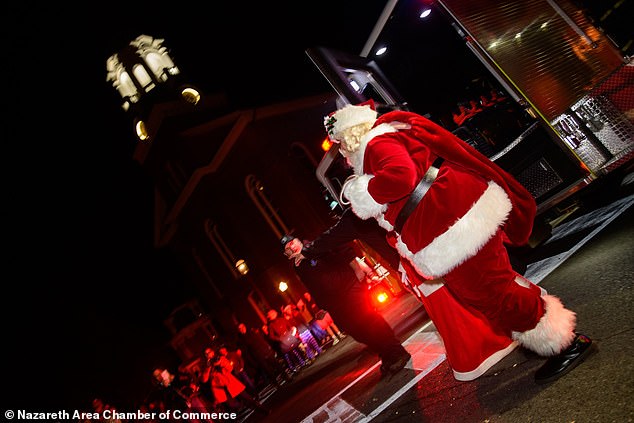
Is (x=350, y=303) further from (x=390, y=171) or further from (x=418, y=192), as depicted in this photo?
(x=390, y=171)

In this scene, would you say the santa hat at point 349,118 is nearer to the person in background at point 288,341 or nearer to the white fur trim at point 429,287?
the white fur trim at point 429,287

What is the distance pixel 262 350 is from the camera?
21.5 m

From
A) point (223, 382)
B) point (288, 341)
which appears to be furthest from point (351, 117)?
point (288, 341)

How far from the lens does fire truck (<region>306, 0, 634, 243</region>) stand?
4.50 metres

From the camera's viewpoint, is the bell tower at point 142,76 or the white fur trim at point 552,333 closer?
the white fur trim at point 552,333

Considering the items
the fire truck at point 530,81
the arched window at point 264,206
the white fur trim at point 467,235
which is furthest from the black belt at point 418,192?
the arched window at point 264,206

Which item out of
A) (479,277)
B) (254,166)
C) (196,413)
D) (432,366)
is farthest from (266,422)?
(254,166)

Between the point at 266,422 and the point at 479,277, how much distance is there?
696cm

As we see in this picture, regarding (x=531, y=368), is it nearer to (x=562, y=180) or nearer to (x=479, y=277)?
(x=479, y=277)

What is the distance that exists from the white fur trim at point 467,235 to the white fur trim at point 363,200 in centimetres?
40

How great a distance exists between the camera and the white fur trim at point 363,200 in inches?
93.8

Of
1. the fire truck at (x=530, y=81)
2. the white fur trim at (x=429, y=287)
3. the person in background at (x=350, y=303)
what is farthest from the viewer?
the fire truck at (x=530, y=81)

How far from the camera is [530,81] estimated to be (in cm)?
504

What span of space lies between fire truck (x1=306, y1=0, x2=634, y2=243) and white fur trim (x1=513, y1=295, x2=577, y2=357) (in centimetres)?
295
